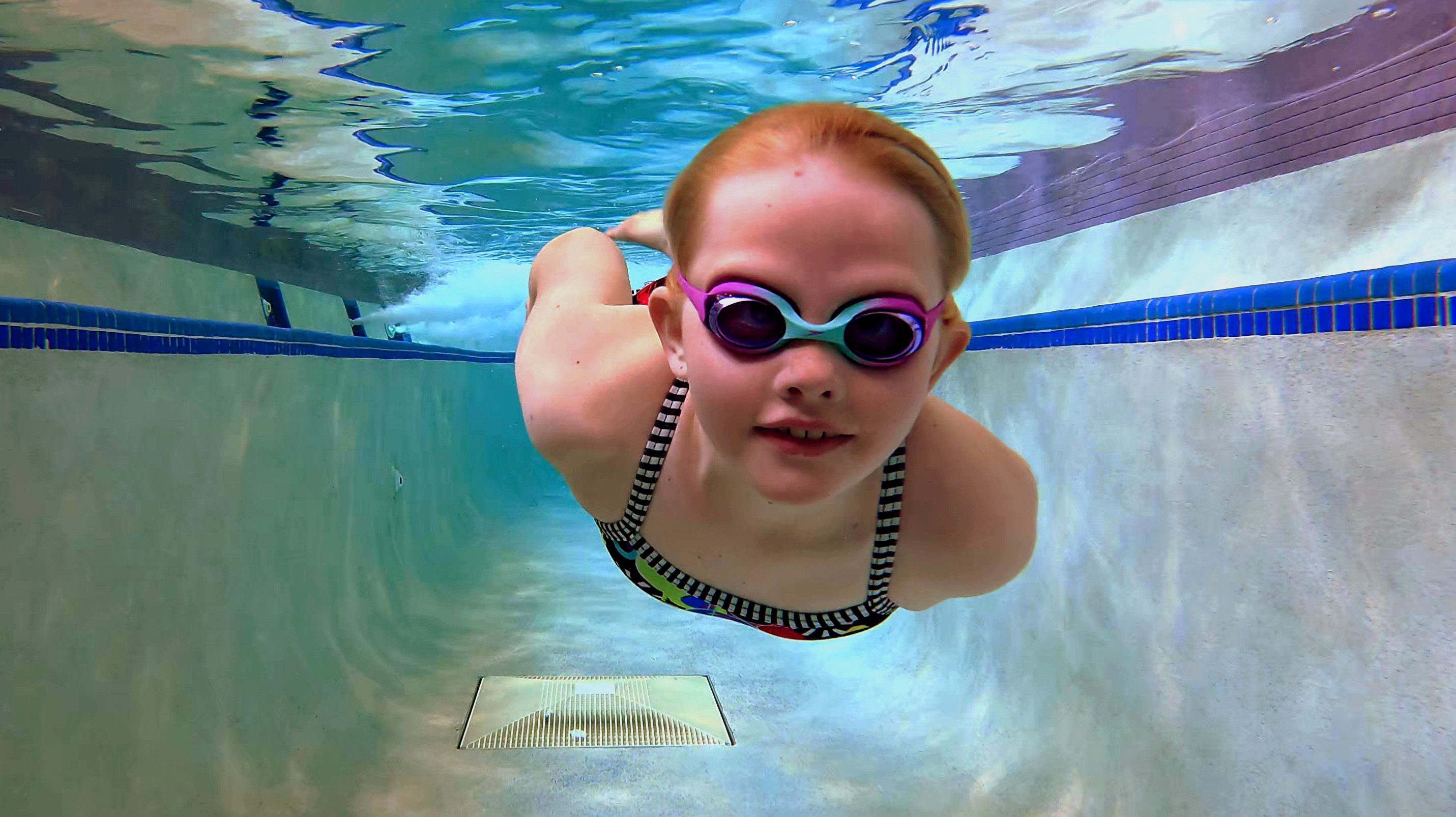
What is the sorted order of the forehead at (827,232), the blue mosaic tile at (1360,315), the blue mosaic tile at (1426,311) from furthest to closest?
the blue mosaic tile at (1360,315)
the blue mosaic tile at (1426,311)
the forehead at (827,232)

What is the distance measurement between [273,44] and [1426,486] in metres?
6.71

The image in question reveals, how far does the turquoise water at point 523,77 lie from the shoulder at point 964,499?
396 centimetres

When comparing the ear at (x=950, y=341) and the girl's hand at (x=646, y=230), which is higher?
the ear at (x=950, y=341)

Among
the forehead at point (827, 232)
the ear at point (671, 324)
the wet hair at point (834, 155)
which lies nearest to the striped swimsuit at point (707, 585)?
the ear at point (671, 324)

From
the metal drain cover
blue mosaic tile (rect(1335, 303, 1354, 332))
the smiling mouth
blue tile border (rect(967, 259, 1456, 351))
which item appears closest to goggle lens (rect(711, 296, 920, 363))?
the smiling mouth

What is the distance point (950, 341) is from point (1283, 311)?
7.99 feet

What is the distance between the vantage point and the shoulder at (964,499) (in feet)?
7.82

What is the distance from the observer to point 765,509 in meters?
2.44

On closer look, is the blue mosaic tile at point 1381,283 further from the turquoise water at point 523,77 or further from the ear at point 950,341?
the turquoise water at point 523,77

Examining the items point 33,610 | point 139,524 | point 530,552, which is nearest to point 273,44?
point 139,524

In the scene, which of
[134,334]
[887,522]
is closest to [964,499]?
[887,522]

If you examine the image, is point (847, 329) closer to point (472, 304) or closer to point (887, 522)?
point (887, 522)

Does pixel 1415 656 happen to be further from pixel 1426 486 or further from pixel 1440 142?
pixel 1440 142

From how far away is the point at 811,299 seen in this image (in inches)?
69.6
